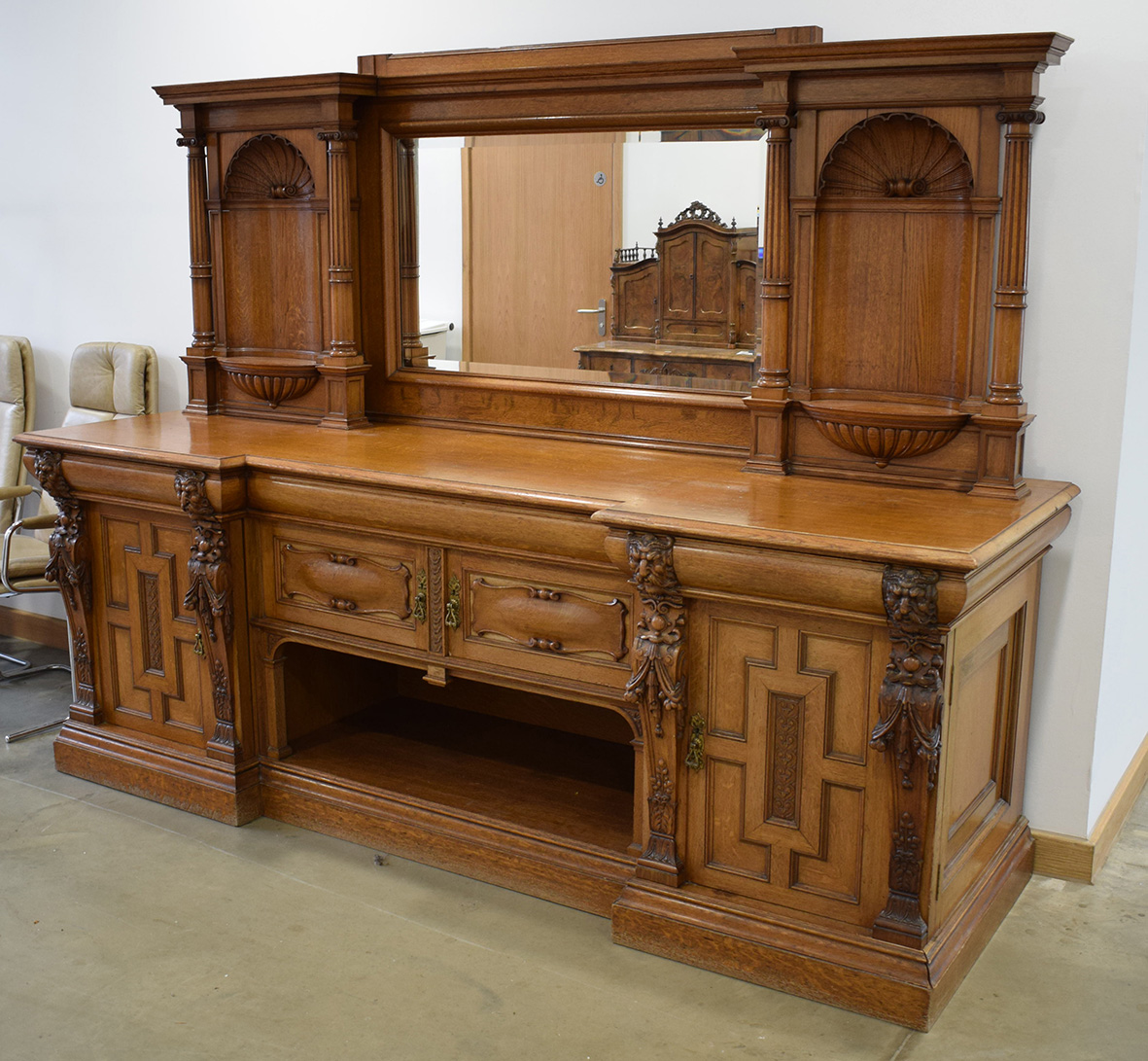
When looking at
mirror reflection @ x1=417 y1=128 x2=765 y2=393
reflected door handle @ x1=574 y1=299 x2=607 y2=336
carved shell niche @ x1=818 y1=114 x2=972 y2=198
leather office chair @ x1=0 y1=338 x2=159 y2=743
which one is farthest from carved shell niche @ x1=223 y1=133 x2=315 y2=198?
carved shell niche @ x1=818 y1=114 x2=972 y2=198

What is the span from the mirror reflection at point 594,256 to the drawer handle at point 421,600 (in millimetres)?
751

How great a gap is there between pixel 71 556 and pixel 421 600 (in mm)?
1205

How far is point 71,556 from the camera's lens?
3801 mm

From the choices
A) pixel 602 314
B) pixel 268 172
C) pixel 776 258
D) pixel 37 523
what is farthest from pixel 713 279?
pixel 37 523

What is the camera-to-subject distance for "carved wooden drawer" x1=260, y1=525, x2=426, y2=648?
333 centimetres

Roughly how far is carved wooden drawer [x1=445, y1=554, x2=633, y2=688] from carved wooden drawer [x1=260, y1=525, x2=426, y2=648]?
140mm

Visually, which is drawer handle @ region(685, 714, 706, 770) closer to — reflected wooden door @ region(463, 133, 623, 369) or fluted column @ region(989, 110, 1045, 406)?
fluted column @ region(989, 110, 1045, 406)

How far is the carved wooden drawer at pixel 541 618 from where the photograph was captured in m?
3.03

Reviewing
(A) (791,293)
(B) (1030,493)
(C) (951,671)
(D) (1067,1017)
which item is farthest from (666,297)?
(D) (1067,1017)

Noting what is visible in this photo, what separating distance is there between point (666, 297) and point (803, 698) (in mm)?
1221

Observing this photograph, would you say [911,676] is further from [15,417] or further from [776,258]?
[15,417]

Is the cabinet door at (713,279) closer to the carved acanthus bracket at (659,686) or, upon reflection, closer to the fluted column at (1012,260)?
the fluted column at (1012,260)

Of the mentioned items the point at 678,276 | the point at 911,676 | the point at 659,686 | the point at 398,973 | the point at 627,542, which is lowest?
the point at 398,973

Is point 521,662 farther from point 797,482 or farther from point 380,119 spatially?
point 380,119
